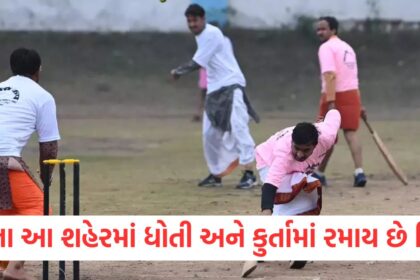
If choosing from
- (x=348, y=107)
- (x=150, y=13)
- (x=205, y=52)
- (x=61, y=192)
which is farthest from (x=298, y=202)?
(x=150, y=13)

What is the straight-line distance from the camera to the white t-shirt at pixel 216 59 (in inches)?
520

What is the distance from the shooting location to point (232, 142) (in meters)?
13.5

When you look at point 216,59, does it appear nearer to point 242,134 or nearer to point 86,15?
point 242,134

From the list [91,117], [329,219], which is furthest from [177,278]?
[91,117]

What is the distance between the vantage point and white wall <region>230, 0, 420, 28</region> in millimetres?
27812

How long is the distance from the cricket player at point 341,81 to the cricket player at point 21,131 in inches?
205

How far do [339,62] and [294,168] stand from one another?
15.0 ft

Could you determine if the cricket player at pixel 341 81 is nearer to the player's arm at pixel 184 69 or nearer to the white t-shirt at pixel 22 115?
the player's arm at pixel 184 69

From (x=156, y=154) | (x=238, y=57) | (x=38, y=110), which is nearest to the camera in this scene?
(x=38, y=110)

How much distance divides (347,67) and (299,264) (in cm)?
478

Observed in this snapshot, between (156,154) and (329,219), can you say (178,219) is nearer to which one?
(329,219)

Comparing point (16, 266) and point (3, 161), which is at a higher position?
point (3, 161)

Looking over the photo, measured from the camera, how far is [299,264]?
8.68 meters

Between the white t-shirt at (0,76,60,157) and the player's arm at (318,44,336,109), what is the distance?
515 centimetres
